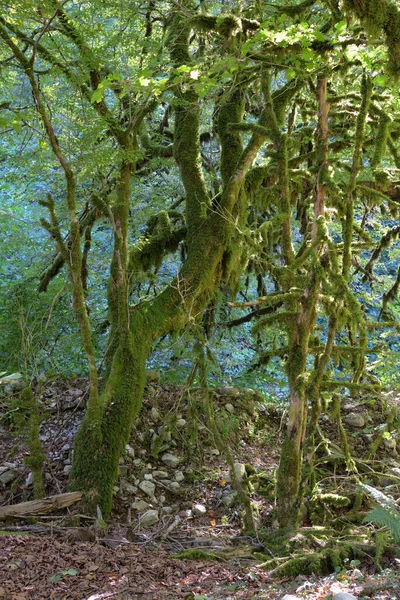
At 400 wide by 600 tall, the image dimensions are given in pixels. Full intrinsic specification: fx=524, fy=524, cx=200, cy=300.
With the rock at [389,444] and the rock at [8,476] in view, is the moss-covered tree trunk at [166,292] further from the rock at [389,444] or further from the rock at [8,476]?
the rock at [389,444]

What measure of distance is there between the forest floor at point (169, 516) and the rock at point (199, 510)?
0.04 ft

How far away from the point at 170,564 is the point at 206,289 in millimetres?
3269

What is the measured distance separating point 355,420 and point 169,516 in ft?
11.4

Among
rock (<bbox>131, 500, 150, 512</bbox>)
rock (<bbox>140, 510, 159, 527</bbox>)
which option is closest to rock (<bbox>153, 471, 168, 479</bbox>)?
rock (<bbox>131, 500, 150, 512</bbox>)

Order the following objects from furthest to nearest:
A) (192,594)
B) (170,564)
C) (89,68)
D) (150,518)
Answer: (89,68) < (150,518) < (170,564) < (192,594)

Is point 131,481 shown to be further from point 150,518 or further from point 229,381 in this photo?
point 229,381

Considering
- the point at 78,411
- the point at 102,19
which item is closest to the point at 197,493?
the point at 78,411

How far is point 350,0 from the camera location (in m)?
3.19

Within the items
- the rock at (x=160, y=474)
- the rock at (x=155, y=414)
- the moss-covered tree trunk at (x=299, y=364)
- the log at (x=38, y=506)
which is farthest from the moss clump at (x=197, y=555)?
the rock at (x=155, y=414)

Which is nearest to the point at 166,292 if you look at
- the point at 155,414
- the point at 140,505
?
the point at 155,414

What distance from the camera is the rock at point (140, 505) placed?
5098 mm

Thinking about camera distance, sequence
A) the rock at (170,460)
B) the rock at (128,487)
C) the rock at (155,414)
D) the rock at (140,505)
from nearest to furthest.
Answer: the rock at (140,505) → the rock at (128,487) → the rock at (170,460) → the rock at (155,414)

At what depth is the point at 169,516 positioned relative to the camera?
500cm

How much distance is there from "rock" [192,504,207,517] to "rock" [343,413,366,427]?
9.59 feet
